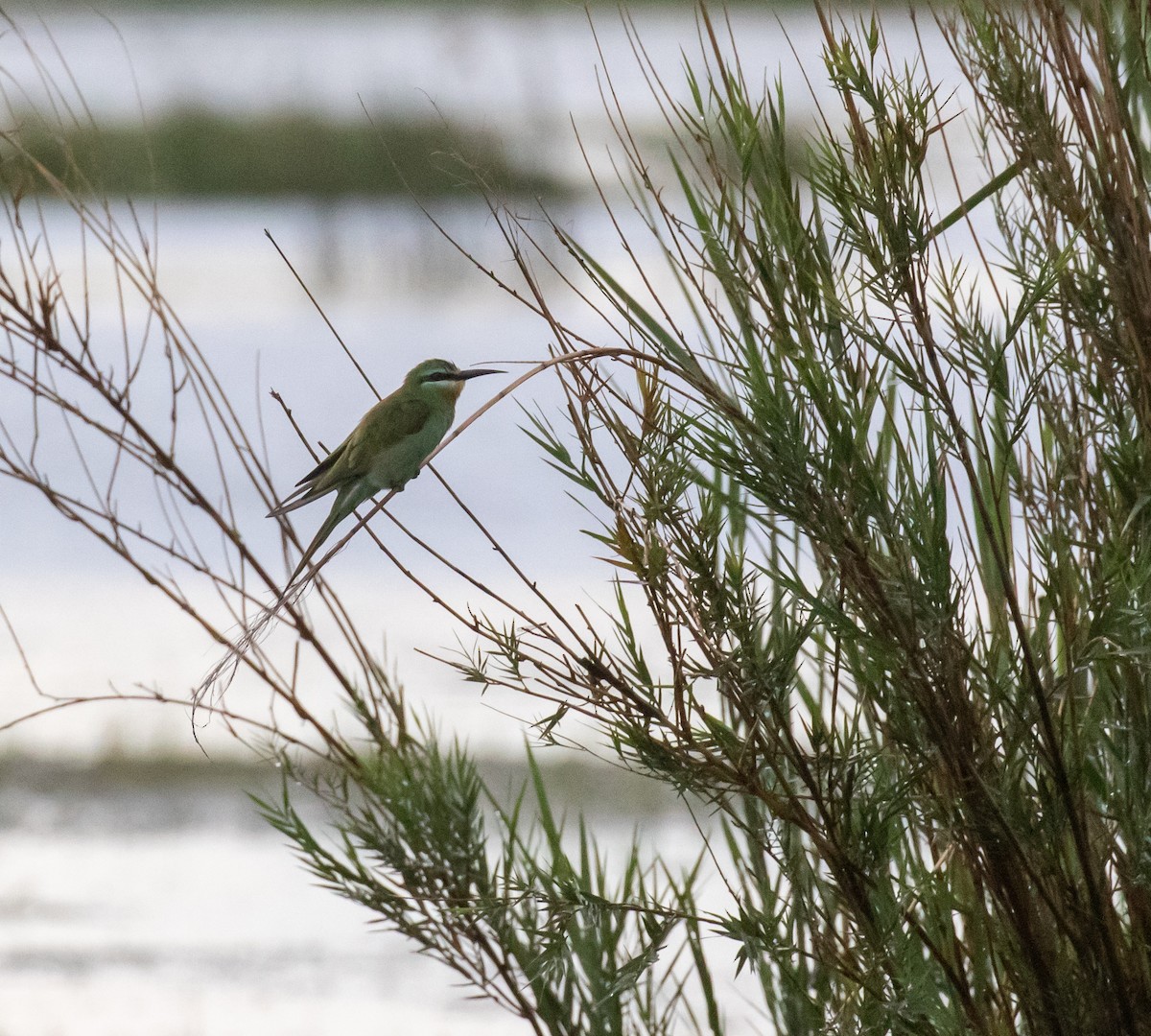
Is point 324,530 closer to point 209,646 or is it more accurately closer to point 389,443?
point 389,443

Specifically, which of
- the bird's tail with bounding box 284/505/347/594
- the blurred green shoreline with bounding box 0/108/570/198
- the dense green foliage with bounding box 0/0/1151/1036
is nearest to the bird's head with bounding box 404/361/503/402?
the bird's tail with bounding box 284/505/347/594

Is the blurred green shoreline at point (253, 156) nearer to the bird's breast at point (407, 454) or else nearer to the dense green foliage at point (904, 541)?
the bird's breast at point (407, 454)

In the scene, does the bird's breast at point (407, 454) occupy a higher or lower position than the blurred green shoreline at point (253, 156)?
lower

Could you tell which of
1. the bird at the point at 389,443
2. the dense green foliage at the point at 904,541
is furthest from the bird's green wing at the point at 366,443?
the dense green foliage at the point at 904,541

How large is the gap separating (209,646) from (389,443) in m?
3.78

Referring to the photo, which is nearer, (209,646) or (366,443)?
(366,443)

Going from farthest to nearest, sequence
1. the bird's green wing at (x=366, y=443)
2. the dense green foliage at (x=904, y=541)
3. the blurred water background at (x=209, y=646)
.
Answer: the blurred water background at (x=209, y=646) → the bird's green wing at (x=366, y=443) → the dense green foliage at (x=904, y=541)

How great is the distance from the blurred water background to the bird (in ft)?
0.51

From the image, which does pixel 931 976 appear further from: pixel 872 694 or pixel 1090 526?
pixel 1090 526

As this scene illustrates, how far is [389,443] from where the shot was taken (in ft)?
6.38

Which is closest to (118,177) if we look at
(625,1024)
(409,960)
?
(409,960)

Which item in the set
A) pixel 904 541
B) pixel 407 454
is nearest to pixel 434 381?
pixel 407 454

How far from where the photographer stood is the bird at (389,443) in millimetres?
1805

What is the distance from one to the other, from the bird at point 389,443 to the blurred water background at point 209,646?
0.16m
